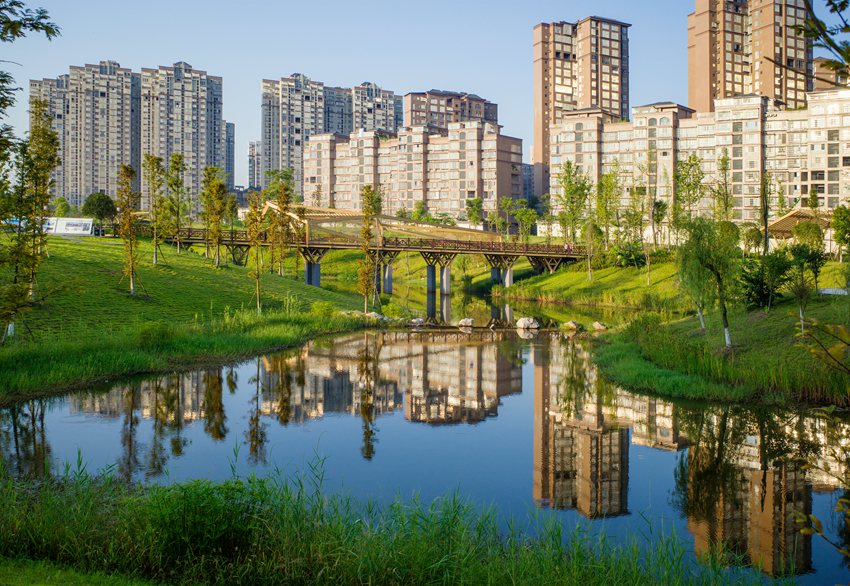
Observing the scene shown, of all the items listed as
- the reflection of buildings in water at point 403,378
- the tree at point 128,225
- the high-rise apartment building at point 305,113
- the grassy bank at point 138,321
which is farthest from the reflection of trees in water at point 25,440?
the high-rise apartment building at point 305,113

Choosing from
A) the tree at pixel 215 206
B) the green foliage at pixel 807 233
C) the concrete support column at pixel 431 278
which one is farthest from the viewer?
the concrete support column at pixel 431 278

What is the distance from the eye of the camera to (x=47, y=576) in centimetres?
752

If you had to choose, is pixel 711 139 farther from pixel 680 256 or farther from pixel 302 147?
pixel 302 147

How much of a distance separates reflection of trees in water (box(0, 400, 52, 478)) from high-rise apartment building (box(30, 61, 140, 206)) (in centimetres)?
14948

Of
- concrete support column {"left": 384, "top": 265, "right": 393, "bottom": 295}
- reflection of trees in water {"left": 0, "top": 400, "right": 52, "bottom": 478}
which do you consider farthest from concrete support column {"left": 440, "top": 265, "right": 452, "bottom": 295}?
reflection of trees in water {"left": 0, "top": 400, "right": 52, "bottom": 478}

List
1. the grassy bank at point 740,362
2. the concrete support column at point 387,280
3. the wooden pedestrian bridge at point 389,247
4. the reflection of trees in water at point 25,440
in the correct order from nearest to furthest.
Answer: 1. the reflection of trees in water at point 25,440
2. the grassy bank at point 740,362
3. the wooden pedestrian bridge at point 389,247
4. the concrete support column at point 387,280

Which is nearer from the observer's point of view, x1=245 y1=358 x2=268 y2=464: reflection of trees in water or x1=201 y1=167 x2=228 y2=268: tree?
x1=245 y1=358 x2=268 y2=464: reflection of trees in water

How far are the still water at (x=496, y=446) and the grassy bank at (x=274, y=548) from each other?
2.01 metres

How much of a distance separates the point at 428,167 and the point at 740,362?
10914 cm

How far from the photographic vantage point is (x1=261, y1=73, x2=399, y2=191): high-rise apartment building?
180 meters

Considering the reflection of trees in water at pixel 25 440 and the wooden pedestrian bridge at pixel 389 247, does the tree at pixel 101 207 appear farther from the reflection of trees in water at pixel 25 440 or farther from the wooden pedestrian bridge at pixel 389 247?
the reflection of trees in water at pixel 25 440

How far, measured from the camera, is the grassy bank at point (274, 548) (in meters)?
8.10

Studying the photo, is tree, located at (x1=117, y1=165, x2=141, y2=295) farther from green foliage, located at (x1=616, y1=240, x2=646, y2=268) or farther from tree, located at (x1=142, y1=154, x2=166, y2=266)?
green foliage, located at (x1=616, y1=240, x2=646, y2=268)

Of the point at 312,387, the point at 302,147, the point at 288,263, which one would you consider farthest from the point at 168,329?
the point at 302,147
